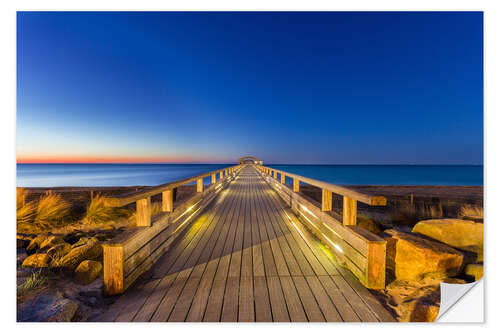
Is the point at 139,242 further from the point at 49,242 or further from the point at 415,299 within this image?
the point at 415,299

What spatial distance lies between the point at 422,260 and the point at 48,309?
3723mm

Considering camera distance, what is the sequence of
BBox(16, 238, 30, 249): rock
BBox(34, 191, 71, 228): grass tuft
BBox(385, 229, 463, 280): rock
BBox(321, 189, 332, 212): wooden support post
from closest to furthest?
BBox(385, 229, 463, 280): rock
BBox(321, 189, 332, 212): wooden support post
BBox(16, 238, 30, 249): rock
BBox(34, 191, 71, 228): grass tuft

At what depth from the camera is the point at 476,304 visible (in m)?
2.19

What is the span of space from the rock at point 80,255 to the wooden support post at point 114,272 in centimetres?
115

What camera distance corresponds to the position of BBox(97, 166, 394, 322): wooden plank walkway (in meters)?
1.73

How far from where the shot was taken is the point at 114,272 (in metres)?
1.92

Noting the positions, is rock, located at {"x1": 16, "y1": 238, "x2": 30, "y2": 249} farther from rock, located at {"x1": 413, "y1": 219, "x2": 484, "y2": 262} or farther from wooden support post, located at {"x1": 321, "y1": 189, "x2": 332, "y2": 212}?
rock, located at {"x1": 413, "y1": 219, "x2": 484, "y2": 262}

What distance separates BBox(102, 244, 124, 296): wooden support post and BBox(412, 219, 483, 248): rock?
4148 millimetres

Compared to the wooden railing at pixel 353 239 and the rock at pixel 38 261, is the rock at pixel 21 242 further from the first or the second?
the wooden railing at pixel 353 239

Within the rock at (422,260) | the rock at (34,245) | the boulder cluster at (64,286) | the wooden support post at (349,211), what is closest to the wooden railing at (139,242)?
the boulder cluster at (64,286)

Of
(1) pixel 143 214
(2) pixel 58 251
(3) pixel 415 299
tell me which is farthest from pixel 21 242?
(3) pixel 415 299

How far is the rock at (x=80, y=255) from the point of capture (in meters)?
2.60

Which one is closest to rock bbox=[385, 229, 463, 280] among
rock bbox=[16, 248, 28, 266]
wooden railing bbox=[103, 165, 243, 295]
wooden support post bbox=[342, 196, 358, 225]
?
wooden support post bbox=[342, 196, 358, 225]
